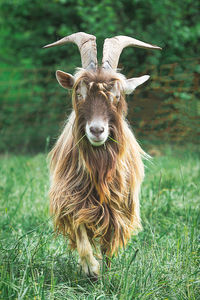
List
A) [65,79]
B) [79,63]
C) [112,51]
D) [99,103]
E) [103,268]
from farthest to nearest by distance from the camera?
[79,63] → [112,51] → [65,79] → [99,103] → [103,268]

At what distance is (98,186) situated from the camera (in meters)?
3.45

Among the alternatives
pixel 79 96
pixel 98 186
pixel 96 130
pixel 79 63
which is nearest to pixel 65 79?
pixel 79 96

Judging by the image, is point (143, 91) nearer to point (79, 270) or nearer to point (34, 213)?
point (34, 213)

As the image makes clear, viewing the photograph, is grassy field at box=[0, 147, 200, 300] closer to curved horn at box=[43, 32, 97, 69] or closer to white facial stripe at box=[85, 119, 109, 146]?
white facial stripe at box=[85, 119, 109, 146]

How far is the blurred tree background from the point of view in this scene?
7895mm

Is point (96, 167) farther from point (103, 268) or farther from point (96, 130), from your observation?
point (103, 268)

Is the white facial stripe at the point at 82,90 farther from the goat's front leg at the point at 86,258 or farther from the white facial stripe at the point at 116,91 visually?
the goat's front leg at the point at 86,258

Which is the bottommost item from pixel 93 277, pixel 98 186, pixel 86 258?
pixel 93 277

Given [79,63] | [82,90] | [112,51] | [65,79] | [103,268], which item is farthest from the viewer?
[79,63]

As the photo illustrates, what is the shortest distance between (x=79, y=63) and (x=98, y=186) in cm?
729

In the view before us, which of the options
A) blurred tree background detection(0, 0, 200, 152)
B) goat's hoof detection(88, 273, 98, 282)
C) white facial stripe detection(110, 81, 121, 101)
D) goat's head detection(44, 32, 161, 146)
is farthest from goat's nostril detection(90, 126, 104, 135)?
blurred tree background detection(0, 0, 200, 152)

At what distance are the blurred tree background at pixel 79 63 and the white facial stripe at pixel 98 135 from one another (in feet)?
14.0

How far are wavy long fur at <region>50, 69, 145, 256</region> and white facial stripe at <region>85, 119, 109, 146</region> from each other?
20 centimetres

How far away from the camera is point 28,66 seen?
42.4ft
